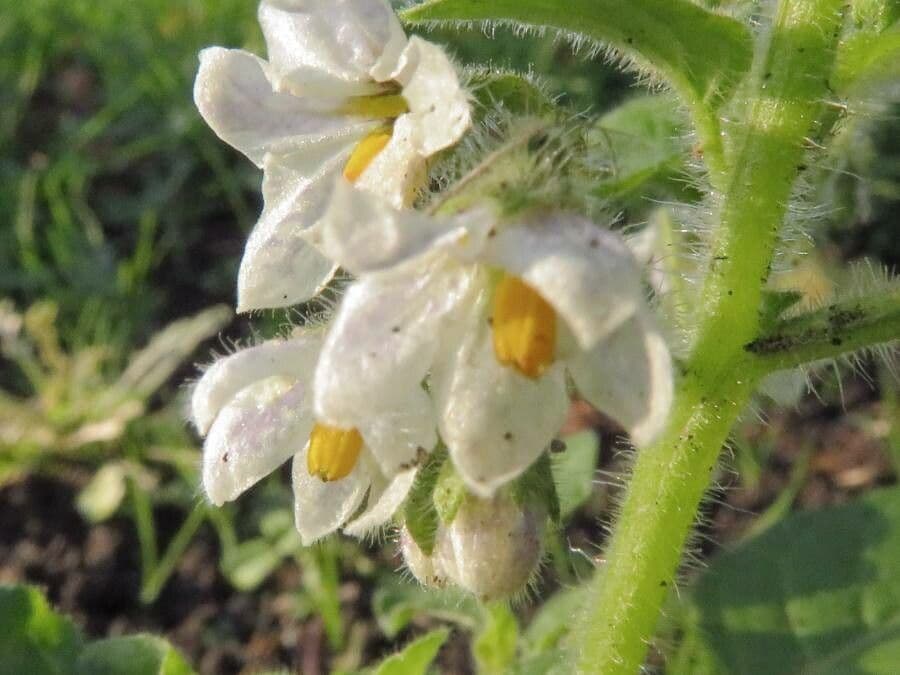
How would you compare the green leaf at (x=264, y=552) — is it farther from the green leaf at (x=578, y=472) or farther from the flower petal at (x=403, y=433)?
the flower petal at (x=403, y=433)

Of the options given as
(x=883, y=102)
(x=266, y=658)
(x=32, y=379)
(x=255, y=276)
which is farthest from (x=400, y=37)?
(x=32, y=379)

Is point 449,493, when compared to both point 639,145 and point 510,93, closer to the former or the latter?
point 510,93

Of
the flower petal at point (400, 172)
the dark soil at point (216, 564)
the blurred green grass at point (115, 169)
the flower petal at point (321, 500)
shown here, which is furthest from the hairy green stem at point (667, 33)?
the blurred green grass at point (115, 169)

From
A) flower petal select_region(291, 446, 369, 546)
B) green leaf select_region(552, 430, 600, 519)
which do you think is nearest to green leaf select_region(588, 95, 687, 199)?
flower petal select_region(291, 446, 369, 546)

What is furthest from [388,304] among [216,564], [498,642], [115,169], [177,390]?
[115,169]

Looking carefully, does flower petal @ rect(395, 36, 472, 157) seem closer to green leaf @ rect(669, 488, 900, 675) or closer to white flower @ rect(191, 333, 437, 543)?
white flower @ rect(191, 333, 437, 543)
